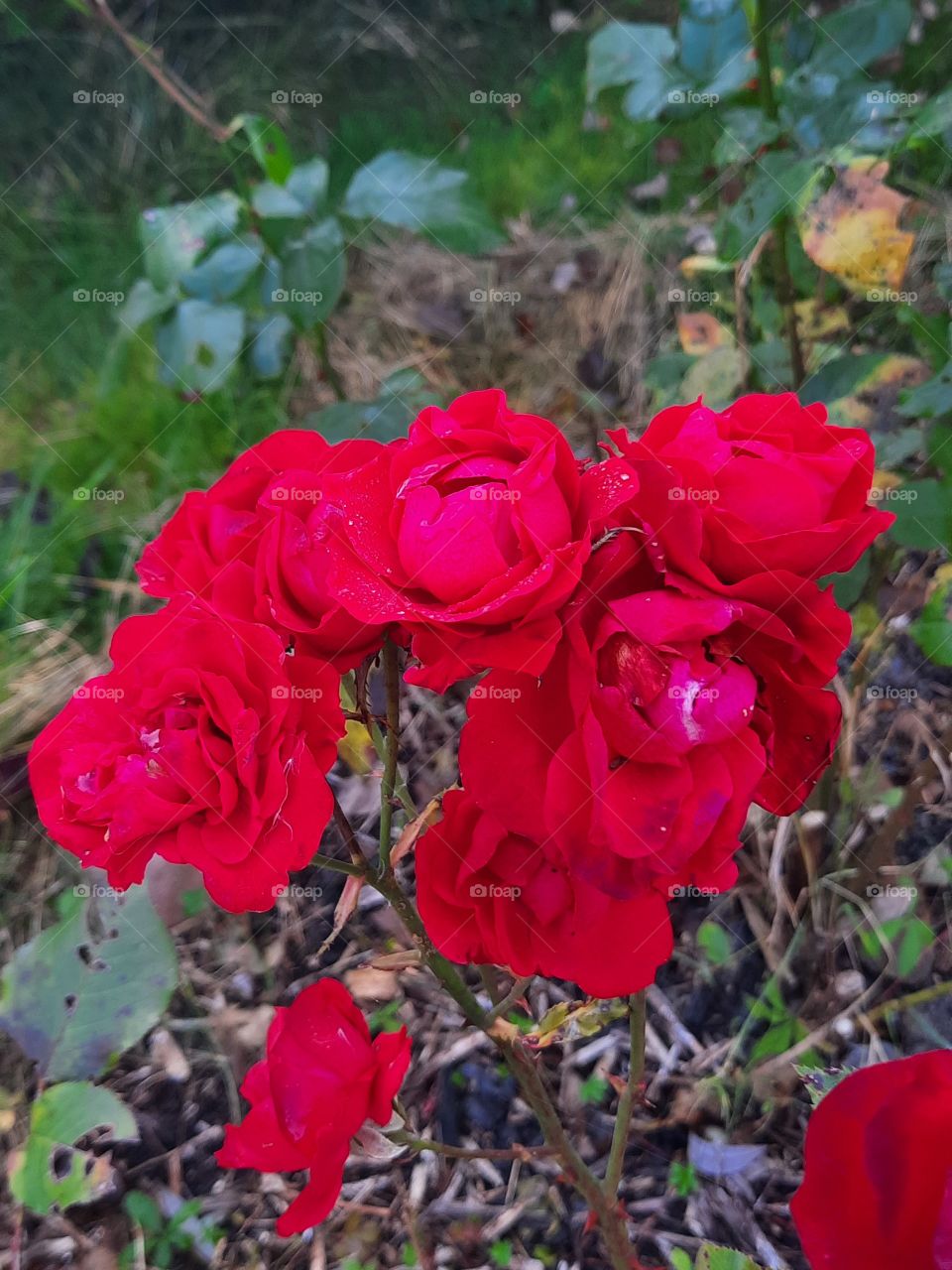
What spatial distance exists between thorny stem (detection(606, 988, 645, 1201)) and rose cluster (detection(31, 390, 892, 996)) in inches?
7.7

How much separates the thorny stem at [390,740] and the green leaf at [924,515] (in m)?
0.64

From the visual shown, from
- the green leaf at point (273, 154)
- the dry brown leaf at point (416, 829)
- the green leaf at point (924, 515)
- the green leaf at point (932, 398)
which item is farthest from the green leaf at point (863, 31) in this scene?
the dry brown leaf at point (416, 829)

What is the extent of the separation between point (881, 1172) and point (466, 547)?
0.33m

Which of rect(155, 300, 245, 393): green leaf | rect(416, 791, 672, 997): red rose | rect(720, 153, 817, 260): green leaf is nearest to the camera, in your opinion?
rect(416, 791, 672, 997): red rose

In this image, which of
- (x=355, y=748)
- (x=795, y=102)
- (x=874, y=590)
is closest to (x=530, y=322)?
(x=795, y=102)

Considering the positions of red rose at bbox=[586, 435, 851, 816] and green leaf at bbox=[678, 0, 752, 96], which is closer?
red rose at bbox=[586, 435, 851, 816]

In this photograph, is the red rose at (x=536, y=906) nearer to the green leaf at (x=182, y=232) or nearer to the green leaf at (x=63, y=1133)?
the green leaf at (x=63, y=1133)

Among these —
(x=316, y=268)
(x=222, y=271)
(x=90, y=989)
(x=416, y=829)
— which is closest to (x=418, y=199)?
(x=316, y=268)

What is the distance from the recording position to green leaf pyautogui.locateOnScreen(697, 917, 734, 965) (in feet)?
4.15

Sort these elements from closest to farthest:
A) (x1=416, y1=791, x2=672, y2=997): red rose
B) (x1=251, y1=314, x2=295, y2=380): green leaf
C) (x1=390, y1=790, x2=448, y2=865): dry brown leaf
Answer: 1. (x1=416, y1=791, x2=672, y2=997): red rose
2. (x1=390, y1=790, x2=448, y2=865): dry brown leaf
3. (x1=251, y1=314, x2=295, y2=380): green leaf

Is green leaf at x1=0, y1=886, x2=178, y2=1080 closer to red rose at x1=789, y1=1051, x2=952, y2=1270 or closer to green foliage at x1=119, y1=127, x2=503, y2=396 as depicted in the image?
green foliage at x1=119, y1=127, x2=503, y2=396

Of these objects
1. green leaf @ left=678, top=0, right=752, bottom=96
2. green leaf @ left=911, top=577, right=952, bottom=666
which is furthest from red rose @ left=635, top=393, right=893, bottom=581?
green leaf @ left=678, top=0, right=752, bottom=96

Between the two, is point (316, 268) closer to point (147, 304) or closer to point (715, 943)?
point (147, 304)

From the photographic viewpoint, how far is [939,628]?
90 centimetres
